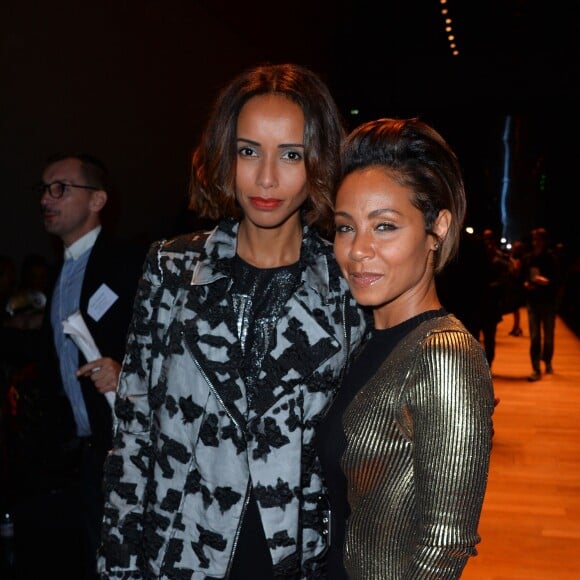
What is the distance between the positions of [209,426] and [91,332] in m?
1.43

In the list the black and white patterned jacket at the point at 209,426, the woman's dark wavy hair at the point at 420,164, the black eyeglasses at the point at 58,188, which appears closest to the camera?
the woman's dark wavy hair at the point at 420,164

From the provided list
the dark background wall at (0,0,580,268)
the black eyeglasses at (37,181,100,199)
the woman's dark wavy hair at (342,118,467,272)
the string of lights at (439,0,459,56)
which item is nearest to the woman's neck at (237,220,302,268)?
the dark background wall at (0,0,580,268)

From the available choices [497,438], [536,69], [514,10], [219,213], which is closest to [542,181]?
[536,69]

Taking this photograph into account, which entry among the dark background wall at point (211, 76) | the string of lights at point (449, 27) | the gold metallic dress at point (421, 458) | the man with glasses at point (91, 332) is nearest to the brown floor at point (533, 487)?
the dark background wall at point (211, 76)

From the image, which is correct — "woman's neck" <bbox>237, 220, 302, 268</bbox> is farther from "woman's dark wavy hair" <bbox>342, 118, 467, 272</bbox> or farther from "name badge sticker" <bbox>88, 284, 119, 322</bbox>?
"name badge sticker" <bbox>88, 284, 119, 322</bbox>

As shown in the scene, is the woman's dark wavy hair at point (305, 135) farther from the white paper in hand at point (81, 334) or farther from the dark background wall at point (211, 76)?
the white paper in hand at point (81, 334)

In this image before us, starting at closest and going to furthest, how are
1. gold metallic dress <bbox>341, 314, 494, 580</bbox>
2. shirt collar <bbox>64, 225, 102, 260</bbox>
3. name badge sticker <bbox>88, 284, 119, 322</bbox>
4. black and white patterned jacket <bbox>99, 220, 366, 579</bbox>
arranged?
1. gold metallic dress <bbox>341, 314, 494, 580</bbox>
2. black and white patterned jacket <bbox>99, 220, 366, 579</bbox>
3. name badge sticker <bbox>88, 284, 119, 322</bbox>
4. shirt collar <bbox>64, 225, 102, 260</bbox>

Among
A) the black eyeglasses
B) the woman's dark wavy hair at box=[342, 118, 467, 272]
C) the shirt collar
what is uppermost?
the woman's dark wavy hair at box=[342, 118, 467, 272]

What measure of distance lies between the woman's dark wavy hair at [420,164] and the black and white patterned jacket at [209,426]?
438 mm

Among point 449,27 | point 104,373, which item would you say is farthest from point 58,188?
point 449,27

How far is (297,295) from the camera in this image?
81.6 inches

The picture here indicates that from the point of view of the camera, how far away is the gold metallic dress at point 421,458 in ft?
4.61

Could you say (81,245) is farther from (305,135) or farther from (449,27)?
(449,27)

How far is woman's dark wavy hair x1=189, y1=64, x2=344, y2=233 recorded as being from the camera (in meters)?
2.06
